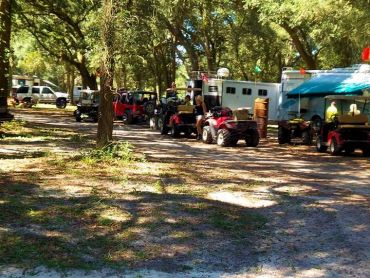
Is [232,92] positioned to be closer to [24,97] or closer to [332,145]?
[332,145]

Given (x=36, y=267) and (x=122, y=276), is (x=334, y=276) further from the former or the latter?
(x=36, y=267)

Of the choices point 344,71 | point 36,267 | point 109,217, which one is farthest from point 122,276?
point 344,71

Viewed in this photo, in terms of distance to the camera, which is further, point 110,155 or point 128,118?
point 128,118

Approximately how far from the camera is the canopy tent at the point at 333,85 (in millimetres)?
19703

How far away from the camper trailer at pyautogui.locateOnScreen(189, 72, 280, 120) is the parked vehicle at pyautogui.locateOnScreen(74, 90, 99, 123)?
18.1 ft

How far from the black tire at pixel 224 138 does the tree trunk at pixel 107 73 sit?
19.7ft

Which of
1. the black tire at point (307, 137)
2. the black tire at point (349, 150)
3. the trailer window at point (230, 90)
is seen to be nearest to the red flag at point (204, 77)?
the trailer window at point (230, 90)

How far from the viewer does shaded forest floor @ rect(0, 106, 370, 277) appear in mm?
5250

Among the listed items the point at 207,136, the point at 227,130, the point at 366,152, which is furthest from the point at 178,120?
the point at 366,152

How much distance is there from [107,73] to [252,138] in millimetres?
7560

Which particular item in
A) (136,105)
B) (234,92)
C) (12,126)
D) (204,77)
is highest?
(204,77)

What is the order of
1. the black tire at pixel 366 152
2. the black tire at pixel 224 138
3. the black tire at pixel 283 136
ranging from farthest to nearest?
the black tire at pixel 283 136 → the black tire at pixel 224 138 → the black tire at pixel 366 152

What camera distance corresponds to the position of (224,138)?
56.6 ft

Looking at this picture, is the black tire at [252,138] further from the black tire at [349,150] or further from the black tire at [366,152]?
the black tire at [366,152]
